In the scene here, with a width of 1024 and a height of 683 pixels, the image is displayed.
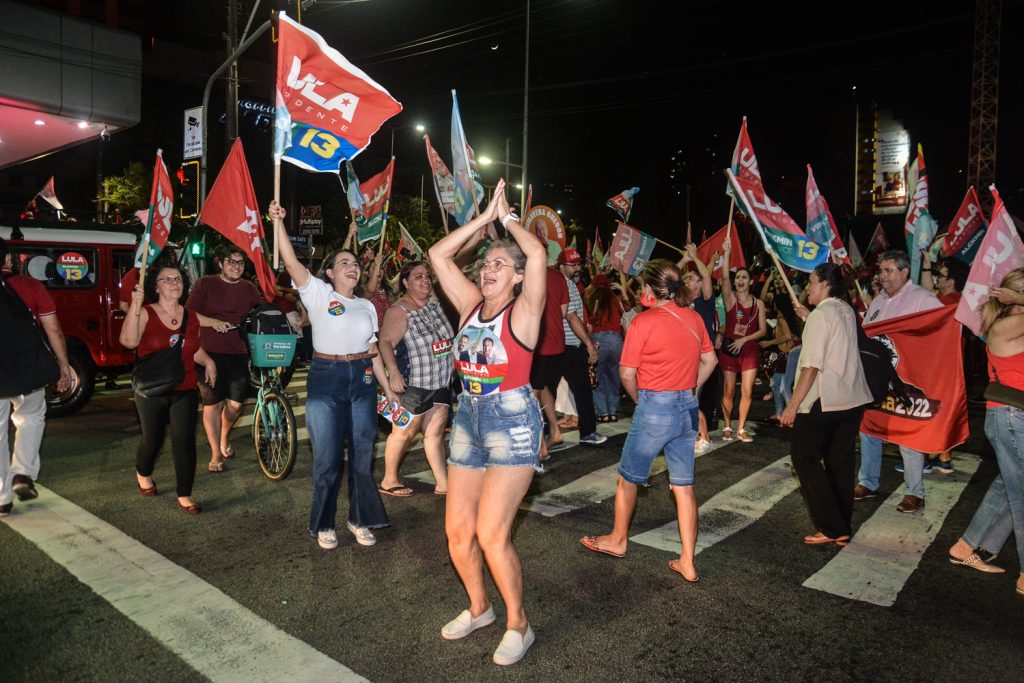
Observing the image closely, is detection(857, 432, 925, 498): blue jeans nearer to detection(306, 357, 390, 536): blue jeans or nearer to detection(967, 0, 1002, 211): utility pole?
detection(306, 357, 390, 536): blue jeans

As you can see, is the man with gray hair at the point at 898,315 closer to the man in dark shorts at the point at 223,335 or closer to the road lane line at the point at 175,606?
the road lane line at the point at 175,606

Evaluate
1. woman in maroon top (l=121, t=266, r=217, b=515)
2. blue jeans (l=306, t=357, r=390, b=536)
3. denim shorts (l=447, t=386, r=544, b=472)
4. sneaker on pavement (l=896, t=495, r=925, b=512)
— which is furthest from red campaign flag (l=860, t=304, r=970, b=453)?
woman in maroon top (l=121, t=266, r=217, b=515)

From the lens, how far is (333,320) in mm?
4980

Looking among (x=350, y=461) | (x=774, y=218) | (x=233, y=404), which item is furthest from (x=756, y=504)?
(x=233, y=404)

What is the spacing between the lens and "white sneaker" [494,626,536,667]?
137 inches

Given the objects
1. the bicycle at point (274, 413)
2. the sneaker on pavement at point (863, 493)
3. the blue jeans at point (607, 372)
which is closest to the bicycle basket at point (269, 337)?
the bicycle at point (274, 413)

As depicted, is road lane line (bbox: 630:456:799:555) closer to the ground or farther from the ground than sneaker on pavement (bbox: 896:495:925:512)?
closer to the ground

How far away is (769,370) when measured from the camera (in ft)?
42.3

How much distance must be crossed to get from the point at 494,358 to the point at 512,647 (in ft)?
4.55

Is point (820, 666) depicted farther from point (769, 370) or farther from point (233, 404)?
point (769, 370)

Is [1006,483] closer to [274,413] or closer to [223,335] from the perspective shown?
[274,413]

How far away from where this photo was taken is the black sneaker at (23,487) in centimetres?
592

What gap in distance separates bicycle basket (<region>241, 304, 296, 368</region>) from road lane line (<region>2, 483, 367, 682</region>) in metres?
1.85

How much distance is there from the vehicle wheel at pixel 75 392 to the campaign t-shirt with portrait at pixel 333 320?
6.35m
